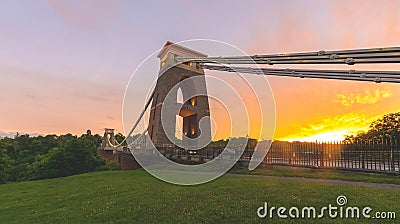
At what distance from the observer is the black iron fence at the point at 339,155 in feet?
33.7

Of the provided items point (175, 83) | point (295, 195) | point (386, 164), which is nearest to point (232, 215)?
point (295, 195)

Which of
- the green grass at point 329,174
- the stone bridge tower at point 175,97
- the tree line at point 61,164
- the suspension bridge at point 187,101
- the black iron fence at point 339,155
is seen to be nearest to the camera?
the green grass at point 329,174

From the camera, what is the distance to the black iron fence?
404 inches

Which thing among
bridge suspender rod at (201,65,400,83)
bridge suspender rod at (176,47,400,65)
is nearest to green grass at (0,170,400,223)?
bridge suspender rod at (201,65,400,83)

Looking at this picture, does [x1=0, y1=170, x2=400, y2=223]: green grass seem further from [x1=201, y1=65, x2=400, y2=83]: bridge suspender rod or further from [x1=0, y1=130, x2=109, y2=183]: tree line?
[x1=0, y1=130, x2=109, y2=183]: tree line

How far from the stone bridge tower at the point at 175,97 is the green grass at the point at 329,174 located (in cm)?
1256

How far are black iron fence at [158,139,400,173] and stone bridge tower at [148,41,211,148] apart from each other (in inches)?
423

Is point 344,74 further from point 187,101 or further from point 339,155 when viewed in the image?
point 187,101

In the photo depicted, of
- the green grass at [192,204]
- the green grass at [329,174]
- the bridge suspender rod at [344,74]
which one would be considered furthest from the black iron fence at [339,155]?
the bridge suspender rod at [344,74]

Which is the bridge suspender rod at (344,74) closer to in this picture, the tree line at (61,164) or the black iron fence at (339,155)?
the black iron fence at (339,155)

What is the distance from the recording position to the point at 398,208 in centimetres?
579

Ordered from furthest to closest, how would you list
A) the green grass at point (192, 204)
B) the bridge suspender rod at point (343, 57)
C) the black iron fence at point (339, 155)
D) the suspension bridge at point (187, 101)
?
the suspension bridge at point (187, 101) → the black iron fence at point (339, 155) → the green grass at point (192, 204) → the bridge suspender rod at point (343, 57)

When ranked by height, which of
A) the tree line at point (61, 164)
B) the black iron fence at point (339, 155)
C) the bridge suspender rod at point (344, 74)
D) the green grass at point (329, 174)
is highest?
the bridge suspender rod at point (344, 74)

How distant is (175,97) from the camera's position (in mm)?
26859
